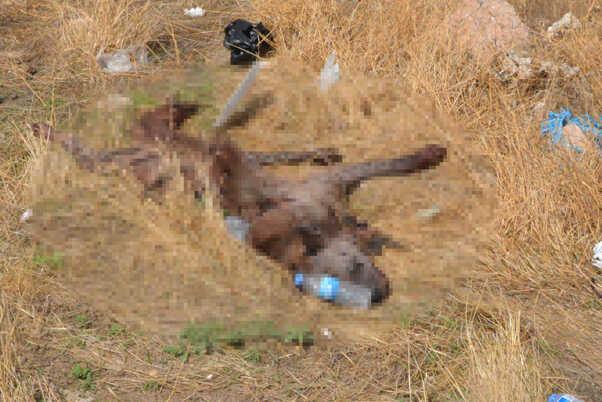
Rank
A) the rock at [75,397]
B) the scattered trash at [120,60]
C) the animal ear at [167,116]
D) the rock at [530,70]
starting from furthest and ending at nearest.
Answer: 1. the scattered trash at [120,60]
2. the rock at [530,70]
3. the animal ear at [167,116]
4. the rock at [75,397]

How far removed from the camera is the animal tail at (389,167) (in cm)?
382

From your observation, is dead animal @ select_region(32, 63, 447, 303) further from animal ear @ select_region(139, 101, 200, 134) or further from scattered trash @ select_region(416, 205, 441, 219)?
scattered trash @ select_region(416, 205, 441, 219)

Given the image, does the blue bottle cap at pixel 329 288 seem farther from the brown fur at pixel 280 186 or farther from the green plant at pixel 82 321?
the green plant at pixel 82 321

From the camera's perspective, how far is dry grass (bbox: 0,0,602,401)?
2807 millimetres

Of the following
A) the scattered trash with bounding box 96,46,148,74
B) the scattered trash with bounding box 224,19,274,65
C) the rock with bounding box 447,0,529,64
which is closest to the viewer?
the rock with bounding box 447,0,529,64

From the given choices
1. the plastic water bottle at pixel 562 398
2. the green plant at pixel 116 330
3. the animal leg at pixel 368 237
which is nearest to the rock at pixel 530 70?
the animal leg at pixel 368 237

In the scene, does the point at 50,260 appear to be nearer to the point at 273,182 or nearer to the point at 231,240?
the point at 231,240

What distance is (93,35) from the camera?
4.97 m

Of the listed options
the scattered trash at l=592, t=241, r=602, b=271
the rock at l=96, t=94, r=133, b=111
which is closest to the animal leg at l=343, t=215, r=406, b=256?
the scattered trash at l=592, t=241, r=602, b=271

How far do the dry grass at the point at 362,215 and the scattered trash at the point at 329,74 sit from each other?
0.05 meters

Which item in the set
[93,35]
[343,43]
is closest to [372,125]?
[343,43]

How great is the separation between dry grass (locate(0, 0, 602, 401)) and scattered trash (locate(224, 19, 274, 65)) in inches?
5.0

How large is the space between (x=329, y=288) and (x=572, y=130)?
1807 mm

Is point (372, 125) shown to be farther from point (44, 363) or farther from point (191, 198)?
point (44, 363)
